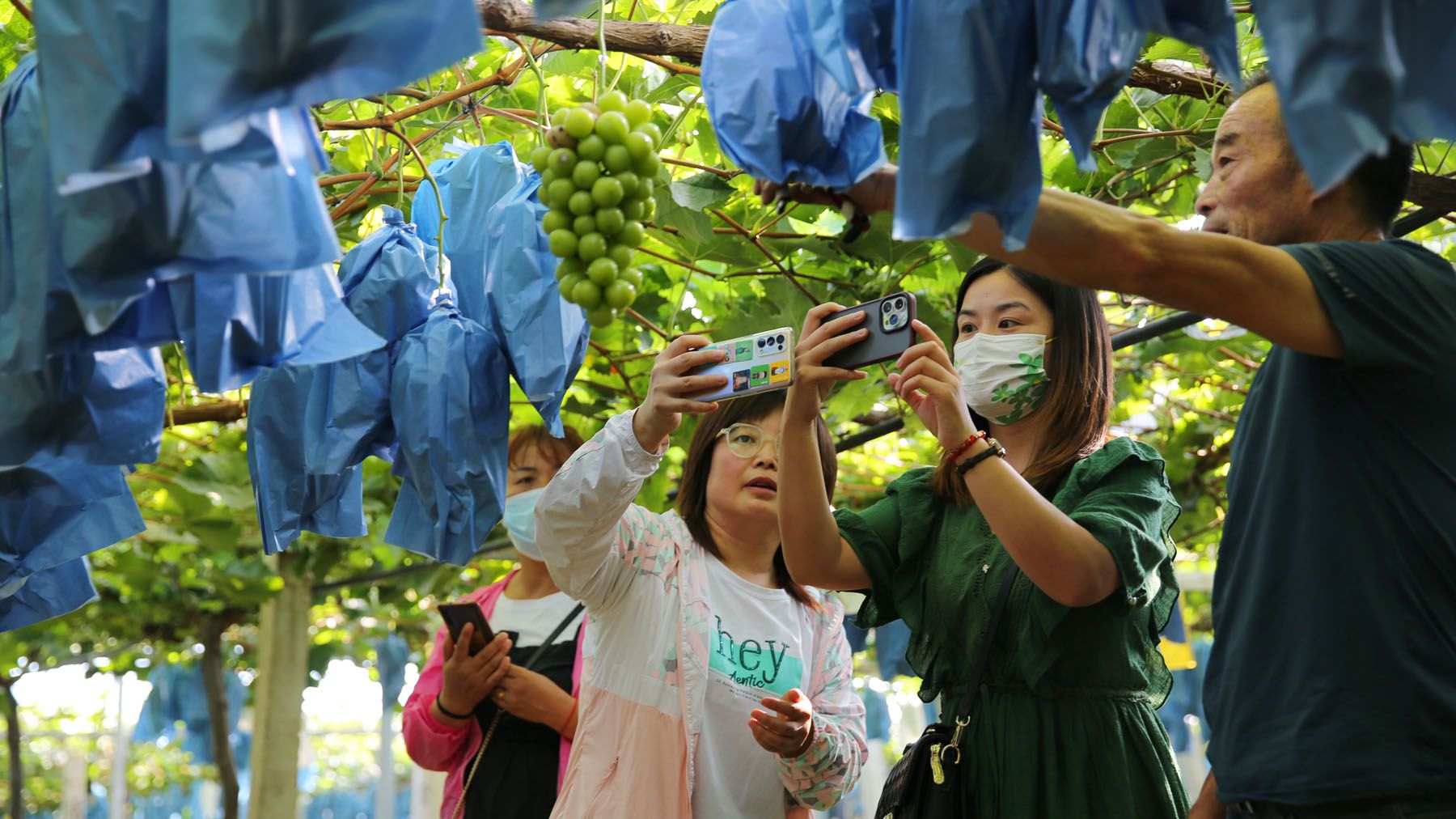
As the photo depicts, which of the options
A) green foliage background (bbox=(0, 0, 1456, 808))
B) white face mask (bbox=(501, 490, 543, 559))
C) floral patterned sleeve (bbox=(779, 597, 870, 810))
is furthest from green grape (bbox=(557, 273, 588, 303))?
white face mask (bbox=(501, 490, 543, 559))

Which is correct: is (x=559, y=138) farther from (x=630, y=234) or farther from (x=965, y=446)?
(x=965, y=446)

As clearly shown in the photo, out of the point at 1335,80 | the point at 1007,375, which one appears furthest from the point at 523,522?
the point at 1335,80

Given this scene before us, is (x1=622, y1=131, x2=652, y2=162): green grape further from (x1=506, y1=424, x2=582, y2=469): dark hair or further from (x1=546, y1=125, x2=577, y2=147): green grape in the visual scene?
(x1=506, y1=424, x2=582, y2=469): dark hair

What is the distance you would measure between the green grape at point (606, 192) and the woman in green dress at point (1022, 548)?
0.60m

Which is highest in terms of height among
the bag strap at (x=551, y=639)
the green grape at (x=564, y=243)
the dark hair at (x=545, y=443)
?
the green grape at (x=564, y=243)

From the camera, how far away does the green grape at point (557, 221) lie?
1244 millimetres

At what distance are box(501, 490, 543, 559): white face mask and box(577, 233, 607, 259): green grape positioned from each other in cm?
185

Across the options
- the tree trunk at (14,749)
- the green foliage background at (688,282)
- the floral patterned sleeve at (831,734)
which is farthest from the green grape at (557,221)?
the tree trunk at (14,749)

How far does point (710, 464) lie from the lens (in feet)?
8.47

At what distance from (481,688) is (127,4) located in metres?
2.00

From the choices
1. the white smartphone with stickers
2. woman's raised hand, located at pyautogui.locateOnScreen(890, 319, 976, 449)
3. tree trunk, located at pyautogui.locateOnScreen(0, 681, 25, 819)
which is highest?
the white smartphone with stickers

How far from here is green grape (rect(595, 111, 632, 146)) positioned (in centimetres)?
125

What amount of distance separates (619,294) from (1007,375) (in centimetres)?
99

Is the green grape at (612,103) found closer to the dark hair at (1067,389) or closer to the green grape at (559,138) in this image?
the green grape at (559,138)
